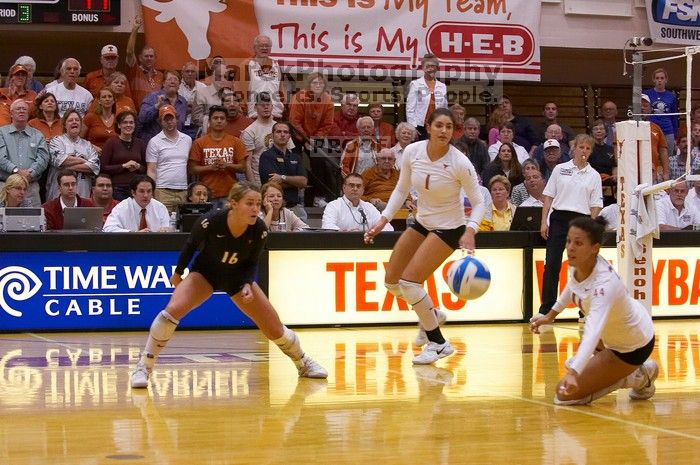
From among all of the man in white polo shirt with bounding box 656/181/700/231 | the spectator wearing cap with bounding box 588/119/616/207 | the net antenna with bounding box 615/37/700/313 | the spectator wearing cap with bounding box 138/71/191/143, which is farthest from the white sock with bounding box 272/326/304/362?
the spectator wearing cap with bounding box 588/119/616/207

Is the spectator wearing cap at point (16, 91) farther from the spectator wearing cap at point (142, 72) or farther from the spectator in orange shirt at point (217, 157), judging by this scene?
the spectator in orange shirt at point (217, 157)

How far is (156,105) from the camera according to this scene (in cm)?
1633

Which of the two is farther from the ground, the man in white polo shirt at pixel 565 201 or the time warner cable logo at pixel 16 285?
the man in white polo shirt at pixel 565 201

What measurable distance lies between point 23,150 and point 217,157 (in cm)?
259

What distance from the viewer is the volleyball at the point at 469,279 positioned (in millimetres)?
9867

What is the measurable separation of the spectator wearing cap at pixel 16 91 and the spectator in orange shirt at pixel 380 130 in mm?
5040

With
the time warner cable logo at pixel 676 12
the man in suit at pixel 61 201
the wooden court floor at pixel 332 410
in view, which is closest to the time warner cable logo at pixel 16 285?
the man in suit at pixel 61 201

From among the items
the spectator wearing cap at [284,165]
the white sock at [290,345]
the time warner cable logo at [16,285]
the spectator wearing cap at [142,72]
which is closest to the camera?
the white sock at [290,345]

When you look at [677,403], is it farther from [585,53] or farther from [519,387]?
[585,53]

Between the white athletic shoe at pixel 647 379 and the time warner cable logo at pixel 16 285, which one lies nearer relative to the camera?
the white athletic shoe at pixel 647 379

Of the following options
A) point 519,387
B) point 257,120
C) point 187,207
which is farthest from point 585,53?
point 519,387

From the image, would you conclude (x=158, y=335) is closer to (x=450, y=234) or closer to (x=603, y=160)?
(x=450, y=234)

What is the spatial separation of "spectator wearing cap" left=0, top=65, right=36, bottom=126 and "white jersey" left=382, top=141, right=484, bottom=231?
23.9 ft

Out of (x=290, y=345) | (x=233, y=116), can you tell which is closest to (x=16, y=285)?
(x=233, y=116)
